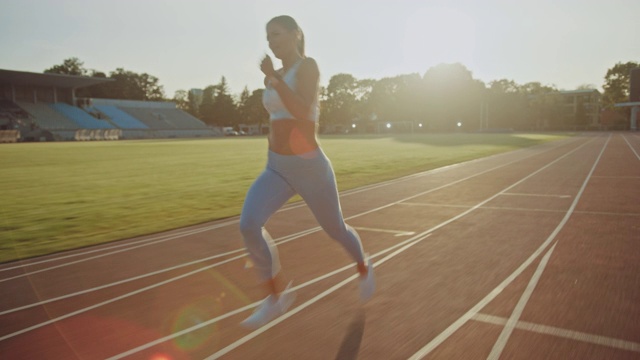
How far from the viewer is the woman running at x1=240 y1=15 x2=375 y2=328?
114 inches

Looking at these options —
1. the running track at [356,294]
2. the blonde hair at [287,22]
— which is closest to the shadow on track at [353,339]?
the running track at [356,294]

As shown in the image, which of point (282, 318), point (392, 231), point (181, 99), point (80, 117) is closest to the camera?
point (282, 318)

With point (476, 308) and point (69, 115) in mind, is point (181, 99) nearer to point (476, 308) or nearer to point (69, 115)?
point (69, 115)

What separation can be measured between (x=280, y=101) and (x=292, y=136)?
258 millimetres

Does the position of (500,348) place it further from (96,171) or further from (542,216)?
(96,171)

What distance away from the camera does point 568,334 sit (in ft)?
9.68

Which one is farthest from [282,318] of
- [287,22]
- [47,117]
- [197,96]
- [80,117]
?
[197,96]

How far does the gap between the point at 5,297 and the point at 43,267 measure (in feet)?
3.20

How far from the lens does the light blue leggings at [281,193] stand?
3.05 m

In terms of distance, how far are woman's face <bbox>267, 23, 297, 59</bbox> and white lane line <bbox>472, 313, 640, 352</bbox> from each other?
2.45 metres

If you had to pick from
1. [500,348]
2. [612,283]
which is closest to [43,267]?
[500,348]

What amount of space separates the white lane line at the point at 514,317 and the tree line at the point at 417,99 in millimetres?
85796

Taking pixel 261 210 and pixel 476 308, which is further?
pixel 476 308

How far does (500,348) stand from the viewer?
2.78m
